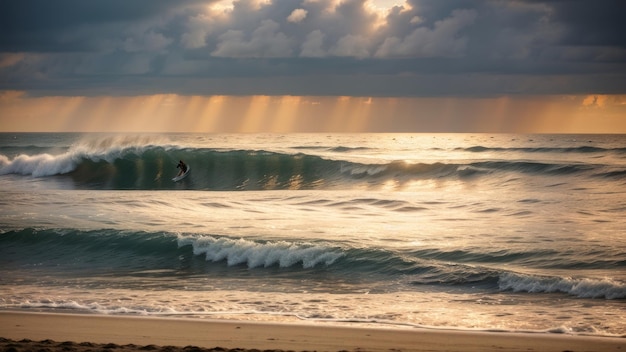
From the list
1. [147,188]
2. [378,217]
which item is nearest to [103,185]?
[147,188]

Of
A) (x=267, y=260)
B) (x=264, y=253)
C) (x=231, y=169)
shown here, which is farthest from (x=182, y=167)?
(x=267, y=260)

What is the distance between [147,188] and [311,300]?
24149mm

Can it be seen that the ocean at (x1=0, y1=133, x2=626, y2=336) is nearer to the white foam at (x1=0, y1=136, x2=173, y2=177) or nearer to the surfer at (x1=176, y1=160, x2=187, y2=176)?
the surfer at (x1=176, y1=160, x2=187, y2=176)

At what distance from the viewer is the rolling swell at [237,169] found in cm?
3491

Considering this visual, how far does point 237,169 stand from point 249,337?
31.8 metres

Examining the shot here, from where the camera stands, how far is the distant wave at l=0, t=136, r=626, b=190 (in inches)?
1378

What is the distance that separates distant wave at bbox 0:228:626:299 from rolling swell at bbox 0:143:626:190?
17.9 metres

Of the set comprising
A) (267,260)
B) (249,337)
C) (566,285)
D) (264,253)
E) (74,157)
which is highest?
(74,157)

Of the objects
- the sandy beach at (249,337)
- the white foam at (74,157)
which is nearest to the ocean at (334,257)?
the sandy beach at (249,337)

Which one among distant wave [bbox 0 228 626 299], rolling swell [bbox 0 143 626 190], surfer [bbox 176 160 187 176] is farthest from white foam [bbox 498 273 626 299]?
surfer [bbox 176 160 187 176]

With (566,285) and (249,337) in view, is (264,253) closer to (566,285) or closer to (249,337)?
(566,285)

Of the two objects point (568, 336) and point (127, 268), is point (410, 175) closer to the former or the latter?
point (127, 268)

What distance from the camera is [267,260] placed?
14.1 meters

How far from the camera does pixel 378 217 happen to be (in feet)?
66.4
